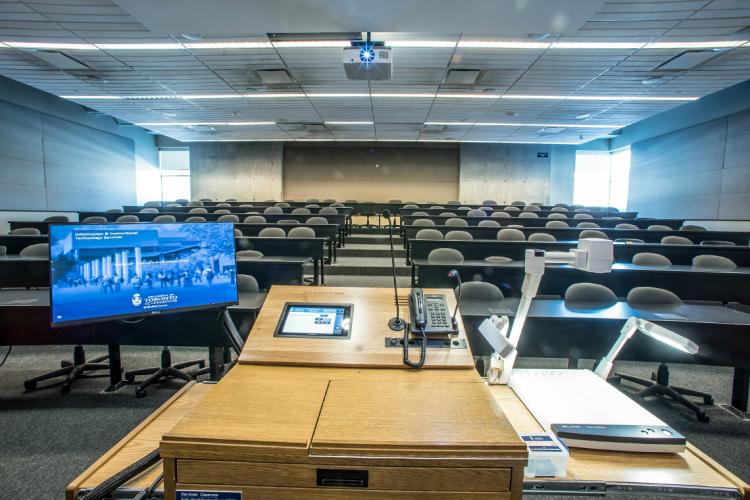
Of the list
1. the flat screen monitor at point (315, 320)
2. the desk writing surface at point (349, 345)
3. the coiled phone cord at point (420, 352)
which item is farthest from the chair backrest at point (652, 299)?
the flat screen monitor at point (315, 320)

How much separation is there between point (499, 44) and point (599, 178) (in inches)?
424

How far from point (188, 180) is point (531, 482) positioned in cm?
1541

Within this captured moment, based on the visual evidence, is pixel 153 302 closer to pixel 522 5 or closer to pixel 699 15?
pixel 522 5

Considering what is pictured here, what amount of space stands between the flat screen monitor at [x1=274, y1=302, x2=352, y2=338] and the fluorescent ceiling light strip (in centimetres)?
485

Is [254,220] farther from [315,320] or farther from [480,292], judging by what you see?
[315,320]

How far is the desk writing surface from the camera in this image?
118cm

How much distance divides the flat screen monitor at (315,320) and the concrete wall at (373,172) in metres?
12.7

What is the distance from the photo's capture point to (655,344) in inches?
86.0

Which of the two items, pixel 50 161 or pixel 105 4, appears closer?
pixel 105 4

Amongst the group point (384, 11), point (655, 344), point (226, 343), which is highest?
point (384, 11)

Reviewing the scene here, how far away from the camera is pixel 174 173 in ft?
46.2

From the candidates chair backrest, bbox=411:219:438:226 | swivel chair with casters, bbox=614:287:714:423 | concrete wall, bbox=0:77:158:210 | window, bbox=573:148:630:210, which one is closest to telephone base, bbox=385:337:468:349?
swivel chair with casters, bbox=614:287:714:423

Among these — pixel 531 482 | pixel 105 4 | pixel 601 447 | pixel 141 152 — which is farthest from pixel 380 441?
pixel 141 152

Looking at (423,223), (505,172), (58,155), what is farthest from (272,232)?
(505,172)
